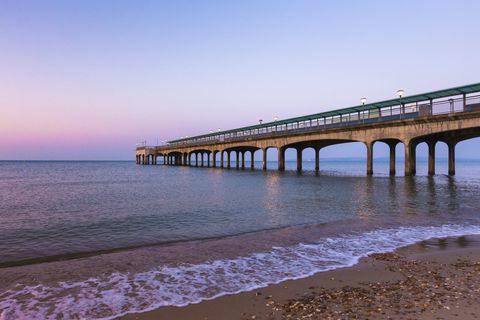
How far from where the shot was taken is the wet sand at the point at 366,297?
512 cm

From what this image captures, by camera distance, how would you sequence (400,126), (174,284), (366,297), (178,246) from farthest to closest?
(400,126), (178,246), (174,284), (366,297)

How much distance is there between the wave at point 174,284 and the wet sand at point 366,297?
0.45 meters

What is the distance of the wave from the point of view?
5939mm

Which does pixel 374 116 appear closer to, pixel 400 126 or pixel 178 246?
pixel 400 126

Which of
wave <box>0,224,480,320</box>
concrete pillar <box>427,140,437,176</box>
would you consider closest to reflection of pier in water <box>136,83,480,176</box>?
concrete pillar <box>427,140,437,176</box>

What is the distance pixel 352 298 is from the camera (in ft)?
18.9

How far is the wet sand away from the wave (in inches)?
17.6

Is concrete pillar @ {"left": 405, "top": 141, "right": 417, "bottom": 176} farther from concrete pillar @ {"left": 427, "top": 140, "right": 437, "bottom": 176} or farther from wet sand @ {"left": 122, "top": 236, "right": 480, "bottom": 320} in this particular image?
wet sand @ {"left": 122, "top": 236, "right": 480, "bottom": 320}

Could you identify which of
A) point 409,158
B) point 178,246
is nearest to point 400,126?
point 409,158

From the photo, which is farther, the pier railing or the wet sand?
the pier railing

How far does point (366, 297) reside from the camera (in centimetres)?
581

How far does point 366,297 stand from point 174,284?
3.85 metres

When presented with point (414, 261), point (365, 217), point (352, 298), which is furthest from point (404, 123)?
point (352, 298)

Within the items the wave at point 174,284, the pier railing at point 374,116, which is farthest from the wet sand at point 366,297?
the pier railing at point 374,116
